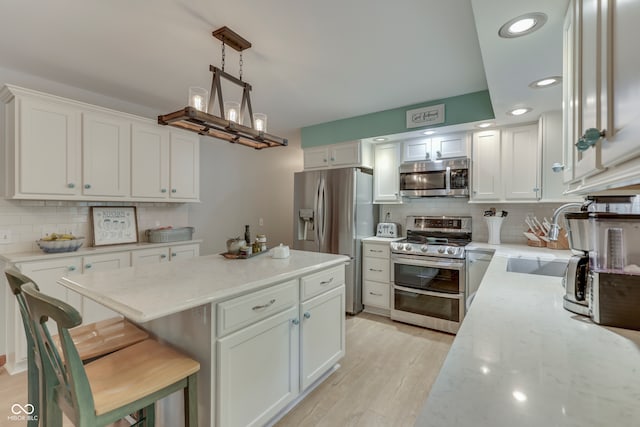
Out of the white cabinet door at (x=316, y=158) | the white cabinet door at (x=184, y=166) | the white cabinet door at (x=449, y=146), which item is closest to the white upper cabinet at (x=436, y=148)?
the white cabinet door at (x=449, y=146)

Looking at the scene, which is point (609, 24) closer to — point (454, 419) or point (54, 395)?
point (454, 419)

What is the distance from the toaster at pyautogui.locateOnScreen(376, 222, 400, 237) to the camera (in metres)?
3.83

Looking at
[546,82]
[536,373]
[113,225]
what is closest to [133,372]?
[536,373]

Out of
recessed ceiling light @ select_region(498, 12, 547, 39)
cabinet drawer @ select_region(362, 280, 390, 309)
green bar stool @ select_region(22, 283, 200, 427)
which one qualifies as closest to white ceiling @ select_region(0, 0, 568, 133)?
recessed ceiling light @ select_region(498, 12, 547, 39)

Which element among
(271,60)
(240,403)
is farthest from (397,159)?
(240,403)

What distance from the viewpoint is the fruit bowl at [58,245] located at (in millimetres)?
2488

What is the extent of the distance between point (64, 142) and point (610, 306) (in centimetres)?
377

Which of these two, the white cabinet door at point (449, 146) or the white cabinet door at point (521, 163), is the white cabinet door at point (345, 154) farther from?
the white cabinet door at point (521, 163)

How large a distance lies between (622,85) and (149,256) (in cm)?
356

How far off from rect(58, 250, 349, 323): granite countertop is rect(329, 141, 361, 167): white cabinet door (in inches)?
73.2

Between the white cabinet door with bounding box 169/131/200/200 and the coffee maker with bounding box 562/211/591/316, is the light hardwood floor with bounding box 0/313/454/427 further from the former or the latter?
the white cabinet door with bounding box 169/131/200/200

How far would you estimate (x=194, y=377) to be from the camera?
1.32 m

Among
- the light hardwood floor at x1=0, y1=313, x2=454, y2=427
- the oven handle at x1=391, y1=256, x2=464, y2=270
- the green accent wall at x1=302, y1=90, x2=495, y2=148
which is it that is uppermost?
the green accent wall at x1=302, y1=90, x2=495, y2=148

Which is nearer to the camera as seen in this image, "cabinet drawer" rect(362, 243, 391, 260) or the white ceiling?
the white ceiling
